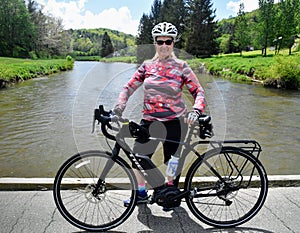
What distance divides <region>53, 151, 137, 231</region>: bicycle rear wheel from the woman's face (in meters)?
1.05

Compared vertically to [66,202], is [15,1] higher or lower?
higher

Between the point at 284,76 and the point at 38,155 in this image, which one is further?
the point at 284,76

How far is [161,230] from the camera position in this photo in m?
2.77

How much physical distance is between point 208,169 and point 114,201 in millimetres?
1054

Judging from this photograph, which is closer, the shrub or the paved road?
the paved road

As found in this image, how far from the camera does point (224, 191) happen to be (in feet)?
9.72

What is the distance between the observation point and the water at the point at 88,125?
489 centimetres

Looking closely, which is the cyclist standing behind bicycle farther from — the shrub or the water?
the shrub

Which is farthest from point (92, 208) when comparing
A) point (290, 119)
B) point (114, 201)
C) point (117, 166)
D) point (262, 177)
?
point (290, 119)

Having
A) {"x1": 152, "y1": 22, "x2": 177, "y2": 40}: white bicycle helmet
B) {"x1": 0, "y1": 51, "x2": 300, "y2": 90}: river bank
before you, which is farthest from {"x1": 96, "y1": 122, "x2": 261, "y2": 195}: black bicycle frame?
{"x1": 0, "y1": 51, "x2": 300, "y2": 90}: river bank

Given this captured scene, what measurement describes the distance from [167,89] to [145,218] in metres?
1.29

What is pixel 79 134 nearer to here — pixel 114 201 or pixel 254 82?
pixel 114 201

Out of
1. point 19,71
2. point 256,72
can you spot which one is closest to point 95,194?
point 19,71

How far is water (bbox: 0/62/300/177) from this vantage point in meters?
4.89
